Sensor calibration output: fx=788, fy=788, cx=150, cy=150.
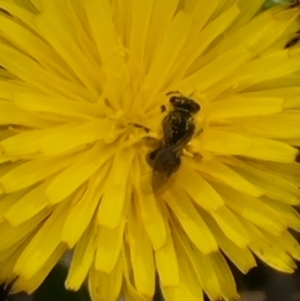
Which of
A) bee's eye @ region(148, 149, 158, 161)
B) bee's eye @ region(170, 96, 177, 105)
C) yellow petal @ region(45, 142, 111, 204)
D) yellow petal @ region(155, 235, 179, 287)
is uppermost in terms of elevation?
bee's eye @ region(170, 96, 177, 105)

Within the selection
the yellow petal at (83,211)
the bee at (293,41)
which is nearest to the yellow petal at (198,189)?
the yellow petal at (83,211)

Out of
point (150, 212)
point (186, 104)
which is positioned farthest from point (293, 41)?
point (150, 212)

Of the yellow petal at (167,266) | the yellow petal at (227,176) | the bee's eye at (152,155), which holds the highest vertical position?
the bee's eye at (152,155)

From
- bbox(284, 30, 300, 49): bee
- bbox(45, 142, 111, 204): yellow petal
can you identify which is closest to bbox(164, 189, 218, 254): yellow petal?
bbox(45, 142, 111, 204): yellow petal

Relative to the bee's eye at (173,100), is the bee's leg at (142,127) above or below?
below

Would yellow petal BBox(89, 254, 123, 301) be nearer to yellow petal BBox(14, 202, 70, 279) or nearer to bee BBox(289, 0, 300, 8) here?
yellow petal BBox(14, 202, 70, 279)

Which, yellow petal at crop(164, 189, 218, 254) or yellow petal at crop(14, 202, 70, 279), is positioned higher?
yellow petal at crop(14, 202, 70, 279)

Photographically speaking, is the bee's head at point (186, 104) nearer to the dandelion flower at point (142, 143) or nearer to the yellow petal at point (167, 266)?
the dandelion flower at point (142, 143)
